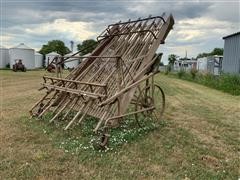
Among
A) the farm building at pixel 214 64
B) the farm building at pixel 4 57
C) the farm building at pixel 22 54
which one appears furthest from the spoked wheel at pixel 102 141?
the farm building at pixel 4 57

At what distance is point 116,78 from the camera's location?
772 cm

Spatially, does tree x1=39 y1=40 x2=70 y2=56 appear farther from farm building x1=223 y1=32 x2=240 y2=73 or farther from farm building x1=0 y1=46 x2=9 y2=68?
Answer: farm building x1=223 y1=32 x2=240 y2=73

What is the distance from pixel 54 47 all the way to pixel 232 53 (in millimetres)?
57653

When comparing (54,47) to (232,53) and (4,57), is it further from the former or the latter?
(232,53)

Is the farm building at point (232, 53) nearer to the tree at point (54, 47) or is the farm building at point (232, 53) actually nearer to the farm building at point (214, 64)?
the farm building at point (214, 64)

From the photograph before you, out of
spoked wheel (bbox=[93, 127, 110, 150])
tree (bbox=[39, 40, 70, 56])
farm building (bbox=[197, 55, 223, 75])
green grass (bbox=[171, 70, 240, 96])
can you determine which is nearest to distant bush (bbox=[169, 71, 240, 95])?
green grass (bbox=[171, 70, 240, 96])

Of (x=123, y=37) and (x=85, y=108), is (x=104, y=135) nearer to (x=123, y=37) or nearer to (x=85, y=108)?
(x=85, y=108)

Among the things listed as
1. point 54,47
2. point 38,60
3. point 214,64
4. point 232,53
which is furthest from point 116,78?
point 54,47

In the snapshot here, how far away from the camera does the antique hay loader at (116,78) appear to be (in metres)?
7.03

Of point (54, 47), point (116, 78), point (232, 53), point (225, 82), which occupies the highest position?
point (54, 47)

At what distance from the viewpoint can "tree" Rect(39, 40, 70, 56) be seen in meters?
77.4

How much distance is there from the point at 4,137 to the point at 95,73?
8.65 ft

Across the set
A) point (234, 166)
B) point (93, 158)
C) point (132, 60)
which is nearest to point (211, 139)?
point (234, 166)

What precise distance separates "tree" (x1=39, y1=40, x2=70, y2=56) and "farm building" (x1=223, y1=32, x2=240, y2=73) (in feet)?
173
